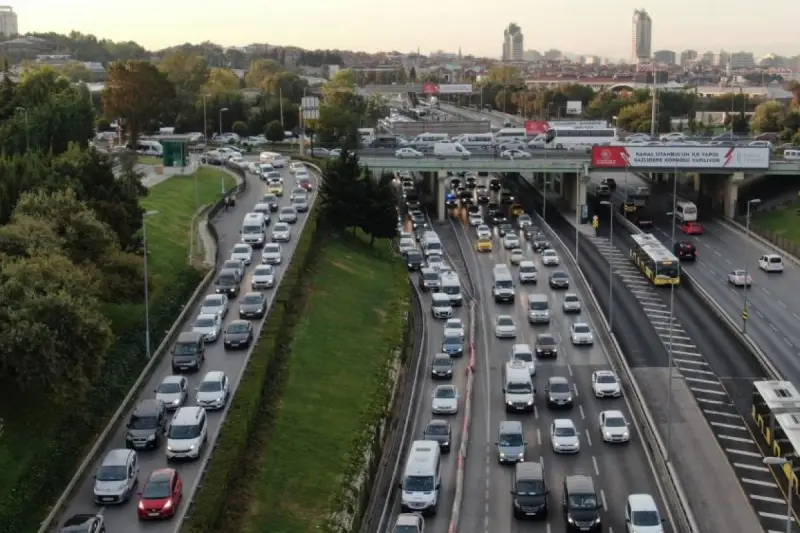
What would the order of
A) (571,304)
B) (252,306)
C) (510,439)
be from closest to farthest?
1. (510,439)
2. (252,306)
3. (571,304)

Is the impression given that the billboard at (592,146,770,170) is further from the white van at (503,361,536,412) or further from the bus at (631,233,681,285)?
the white van at (503,361,536,412)

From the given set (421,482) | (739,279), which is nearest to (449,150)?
(739,279)

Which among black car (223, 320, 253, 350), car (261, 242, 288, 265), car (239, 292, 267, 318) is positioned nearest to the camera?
black car (223, 320, 253, 350)

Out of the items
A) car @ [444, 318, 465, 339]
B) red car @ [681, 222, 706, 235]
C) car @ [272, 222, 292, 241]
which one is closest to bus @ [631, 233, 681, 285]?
red car @ [681, 222, 706, 235]

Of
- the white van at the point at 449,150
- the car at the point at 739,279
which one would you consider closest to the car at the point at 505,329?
the car at the point at 739,279

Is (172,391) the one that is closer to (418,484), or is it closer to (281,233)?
(418,484)

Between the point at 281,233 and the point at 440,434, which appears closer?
the point at 440,434
